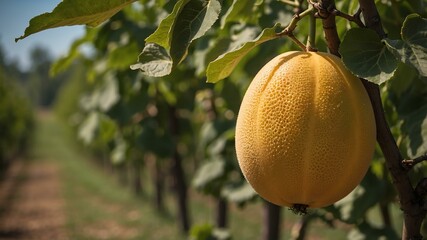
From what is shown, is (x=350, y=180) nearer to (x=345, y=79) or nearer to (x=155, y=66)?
(x=345, y=79)

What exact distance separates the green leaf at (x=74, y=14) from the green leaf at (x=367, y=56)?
47cm

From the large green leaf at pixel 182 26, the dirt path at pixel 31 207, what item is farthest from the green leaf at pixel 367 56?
the dirt path at pixel 31 207

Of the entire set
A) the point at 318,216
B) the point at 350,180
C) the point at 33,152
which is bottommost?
the point at 33,152

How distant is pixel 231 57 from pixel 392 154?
15.1 inches

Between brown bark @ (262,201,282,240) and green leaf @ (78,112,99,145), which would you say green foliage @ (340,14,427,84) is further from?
green leaf @ (78,112,99,145)

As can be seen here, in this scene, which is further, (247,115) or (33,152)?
(33,152)

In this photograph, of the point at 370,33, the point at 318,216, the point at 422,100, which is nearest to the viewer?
the point at 370,33

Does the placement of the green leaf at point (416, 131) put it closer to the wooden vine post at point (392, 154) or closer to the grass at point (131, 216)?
the wooden vine post at point (392, 154)

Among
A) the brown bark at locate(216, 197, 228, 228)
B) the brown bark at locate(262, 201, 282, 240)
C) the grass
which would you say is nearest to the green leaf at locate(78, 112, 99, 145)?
the brown bark at locate(216, 197, 228, 228)

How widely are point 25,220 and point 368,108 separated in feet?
46.1

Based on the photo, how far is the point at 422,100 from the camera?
1632mm

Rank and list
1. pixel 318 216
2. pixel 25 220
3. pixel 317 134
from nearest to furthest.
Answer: pixel 317 134, pixel 318 216, pixel 25 220

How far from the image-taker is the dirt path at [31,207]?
40.2 feet

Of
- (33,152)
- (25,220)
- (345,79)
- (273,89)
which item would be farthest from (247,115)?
(33,152)
